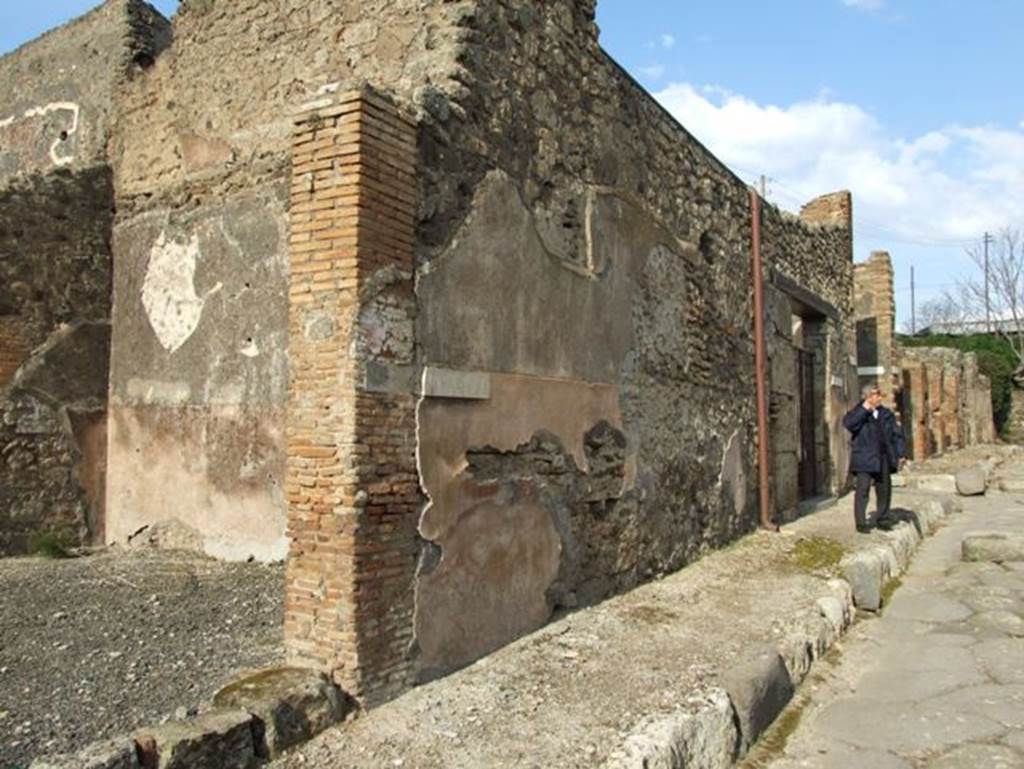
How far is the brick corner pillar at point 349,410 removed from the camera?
3328mm

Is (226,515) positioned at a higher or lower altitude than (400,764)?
higher

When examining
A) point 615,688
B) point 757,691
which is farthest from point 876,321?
→ point 615,688

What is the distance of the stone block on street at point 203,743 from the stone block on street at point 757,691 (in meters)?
1.90

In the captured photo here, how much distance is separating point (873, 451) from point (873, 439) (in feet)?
0.37

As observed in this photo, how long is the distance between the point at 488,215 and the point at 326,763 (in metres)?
2.52

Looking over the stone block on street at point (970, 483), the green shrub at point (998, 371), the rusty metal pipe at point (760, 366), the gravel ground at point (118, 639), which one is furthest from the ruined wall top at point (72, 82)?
the green shrub at point (998, 371)

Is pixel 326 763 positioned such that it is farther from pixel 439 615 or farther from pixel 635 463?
pixel 635 463

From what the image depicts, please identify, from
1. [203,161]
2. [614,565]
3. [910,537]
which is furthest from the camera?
[910,537]

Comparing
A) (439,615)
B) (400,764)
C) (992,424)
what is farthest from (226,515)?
(992,424)

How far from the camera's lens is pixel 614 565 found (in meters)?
5.33

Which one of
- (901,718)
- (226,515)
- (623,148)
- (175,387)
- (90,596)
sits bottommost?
(901,718)

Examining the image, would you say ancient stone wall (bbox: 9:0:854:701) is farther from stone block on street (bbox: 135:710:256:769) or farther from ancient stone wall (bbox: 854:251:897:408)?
ancient stone wall (bbox: 854:251:897:408)

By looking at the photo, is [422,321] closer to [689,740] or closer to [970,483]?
[689,740]

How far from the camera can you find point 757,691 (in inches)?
144
